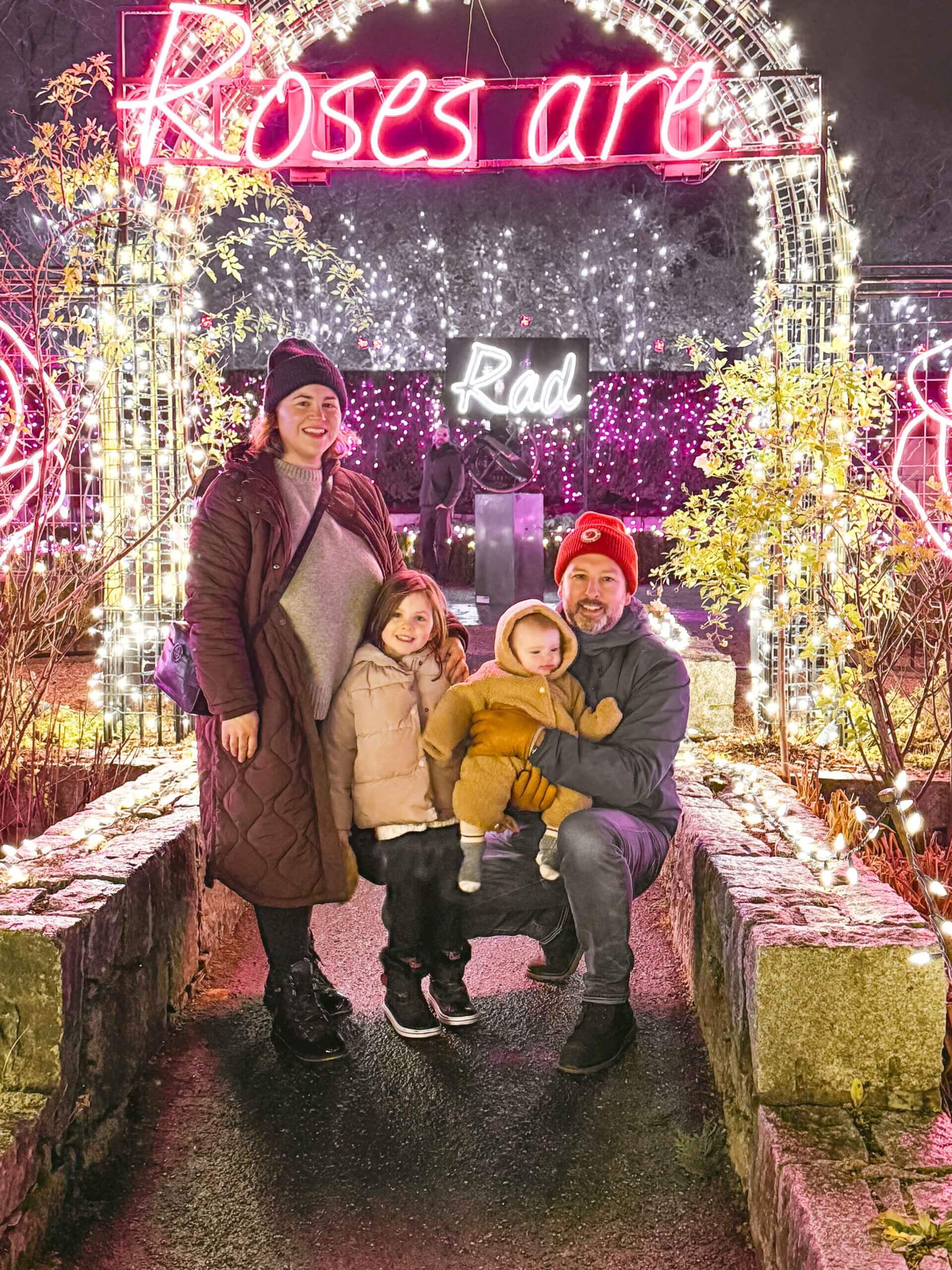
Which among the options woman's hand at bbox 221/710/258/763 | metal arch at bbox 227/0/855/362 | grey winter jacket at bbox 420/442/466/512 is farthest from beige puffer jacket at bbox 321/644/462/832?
grey winter jacket at bbox 420/442/466/512

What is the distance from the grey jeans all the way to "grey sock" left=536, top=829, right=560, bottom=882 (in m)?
0.05

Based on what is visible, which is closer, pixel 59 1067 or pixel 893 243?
pixel 59 1067

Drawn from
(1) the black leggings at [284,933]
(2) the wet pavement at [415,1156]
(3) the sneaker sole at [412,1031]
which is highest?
(1) the black leggings at [284,933]

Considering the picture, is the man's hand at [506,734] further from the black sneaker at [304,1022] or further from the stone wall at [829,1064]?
the black sneaker at [304,1022]

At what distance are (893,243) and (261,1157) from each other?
21452 mm

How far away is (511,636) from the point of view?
3.45 m

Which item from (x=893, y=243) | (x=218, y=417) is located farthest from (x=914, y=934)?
(x=893, y=243)

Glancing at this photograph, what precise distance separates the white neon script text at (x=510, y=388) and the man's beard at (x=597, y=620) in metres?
11.4

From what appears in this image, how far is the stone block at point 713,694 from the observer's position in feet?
21.4

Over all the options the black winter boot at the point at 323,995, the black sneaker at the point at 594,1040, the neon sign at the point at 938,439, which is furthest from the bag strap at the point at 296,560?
the neon sign at the point at 938,439

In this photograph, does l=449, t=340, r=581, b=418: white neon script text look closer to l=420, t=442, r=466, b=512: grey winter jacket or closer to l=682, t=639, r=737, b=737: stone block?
l=420, t=442, r=466, b=512: grey winter jacket

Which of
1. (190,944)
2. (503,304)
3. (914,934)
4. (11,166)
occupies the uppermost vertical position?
(503,304)

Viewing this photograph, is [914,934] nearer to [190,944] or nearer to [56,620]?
[190,944]

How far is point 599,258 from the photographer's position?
67.4 ft
